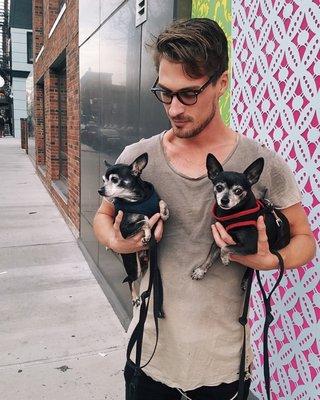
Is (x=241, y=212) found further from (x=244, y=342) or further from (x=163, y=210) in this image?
(x=244, y=342)

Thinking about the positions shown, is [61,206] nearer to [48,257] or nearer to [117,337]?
[48,257]

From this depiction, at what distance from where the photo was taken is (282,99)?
2.57 metres

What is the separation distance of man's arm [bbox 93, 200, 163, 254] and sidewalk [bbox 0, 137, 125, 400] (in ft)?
7.71

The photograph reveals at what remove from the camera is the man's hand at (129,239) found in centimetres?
169

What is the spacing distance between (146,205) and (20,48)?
136 ft

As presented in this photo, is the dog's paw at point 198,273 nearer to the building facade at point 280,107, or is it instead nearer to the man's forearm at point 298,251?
the man's forearm at point 298,251

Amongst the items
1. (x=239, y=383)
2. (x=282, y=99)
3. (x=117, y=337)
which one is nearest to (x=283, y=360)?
(x=239, y=383)

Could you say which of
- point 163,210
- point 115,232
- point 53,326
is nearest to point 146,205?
point 163,210

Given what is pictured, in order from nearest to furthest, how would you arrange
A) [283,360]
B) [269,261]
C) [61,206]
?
[269,261] < [283,360] < [61,206]

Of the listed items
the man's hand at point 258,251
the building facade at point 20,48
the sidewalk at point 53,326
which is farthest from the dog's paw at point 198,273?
the building facade at point 20,48

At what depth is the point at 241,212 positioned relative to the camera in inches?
63.2

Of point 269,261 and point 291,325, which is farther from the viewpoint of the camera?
point 291,325

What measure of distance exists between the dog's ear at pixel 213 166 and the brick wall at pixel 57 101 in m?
6.28

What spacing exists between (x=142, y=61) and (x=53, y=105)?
8508 mm
